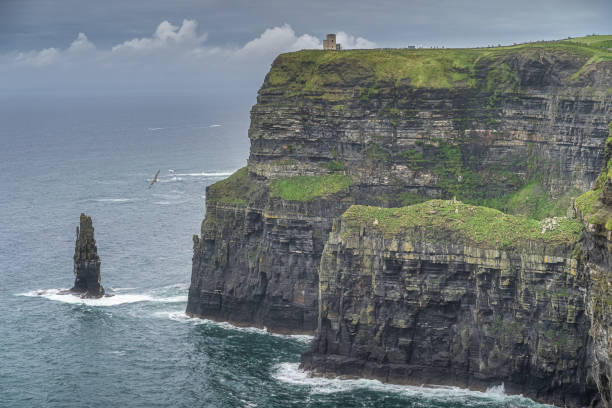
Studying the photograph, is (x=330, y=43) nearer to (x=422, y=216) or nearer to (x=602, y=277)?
(x=422, y=216)

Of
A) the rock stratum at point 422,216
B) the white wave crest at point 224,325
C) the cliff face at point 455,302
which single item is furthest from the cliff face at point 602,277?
the white wave crest at point 224,325

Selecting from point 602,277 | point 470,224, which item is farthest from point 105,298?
point 602,277

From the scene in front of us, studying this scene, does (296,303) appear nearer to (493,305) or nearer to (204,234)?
(204,234)

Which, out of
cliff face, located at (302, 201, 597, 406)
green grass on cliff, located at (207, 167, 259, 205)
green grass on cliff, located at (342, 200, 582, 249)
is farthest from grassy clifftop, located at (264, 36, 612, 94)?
cliff face, located at (302, 201, 597, 406)

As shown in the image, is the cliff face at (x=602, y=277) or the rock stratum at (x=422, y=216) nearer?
the cliff face at (x=602, y=277)

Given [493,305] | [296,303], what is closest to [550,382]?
[493,305]

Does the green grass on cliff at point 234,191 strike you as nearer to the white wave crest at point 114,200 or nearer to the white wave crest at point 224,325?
the white wave crest at point 224,325
